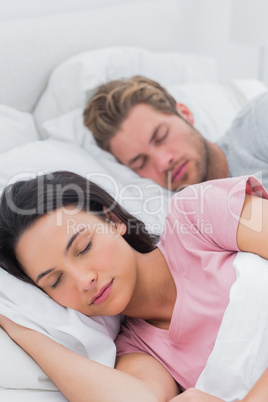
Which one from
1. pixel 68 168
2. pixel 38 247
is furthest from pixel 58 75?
pixel 38 247

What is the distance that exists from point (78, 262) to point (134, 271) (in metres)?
0.13

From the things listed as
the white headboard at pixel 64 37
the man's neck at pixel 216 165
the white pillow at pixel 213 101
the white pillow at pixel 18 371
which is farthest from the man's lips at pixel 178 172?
the white pillow at pixel 18 371

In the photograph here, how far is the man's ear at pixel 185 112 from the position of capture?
1.87 metres

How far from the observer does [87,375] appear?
1.03 metres

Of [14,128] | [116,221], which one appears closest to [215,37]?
[14,128]

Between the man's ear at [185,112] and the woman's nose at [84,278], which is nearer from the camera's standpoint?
the woman's nose at [84,278]

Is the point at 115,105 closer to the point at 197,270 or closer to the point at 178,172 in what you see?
the point at 178,172

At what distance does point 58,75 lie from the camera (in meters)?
1.84

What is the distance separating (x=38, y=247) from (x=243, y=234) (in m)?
0.43

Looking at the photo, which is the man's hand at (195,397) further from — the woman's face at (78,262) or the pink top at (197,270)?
the woman's face at (78,262)

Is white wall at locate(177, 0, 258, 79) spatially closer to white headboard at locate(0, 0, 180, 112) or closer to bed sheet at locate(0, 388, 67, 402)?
white headboard at locate(0, 0, 180, 112)

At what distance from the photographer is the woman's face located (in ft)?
3.51

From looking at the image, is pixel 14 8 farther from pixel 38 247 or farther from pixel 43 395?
pixel 43 395

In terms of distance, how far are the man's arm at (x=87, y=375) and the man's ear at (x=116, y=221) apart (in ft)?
0.94
